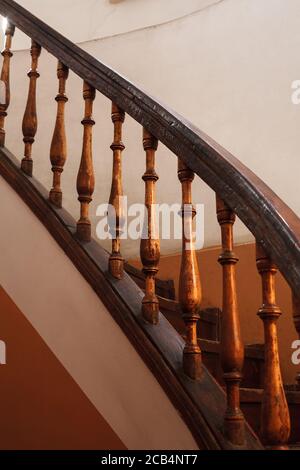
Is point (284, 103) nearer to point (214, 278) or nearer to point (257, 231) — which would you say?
point (214, 278)

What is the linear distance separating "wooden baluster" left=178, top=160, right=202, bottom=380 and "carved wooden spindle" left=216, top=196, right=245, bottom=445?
0.37 feet

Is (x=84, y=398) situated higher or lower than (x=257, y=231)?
lower

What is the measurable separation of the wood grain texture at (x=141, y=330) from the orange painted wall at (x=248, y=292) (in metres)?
1.15

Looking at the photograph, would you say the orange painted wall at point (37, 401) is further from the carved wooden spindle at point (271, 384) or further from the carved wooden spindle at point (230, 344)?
the carved wooden spindle at point (271, 384)

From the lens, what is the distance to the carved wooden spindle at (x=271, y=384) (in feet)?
3.41

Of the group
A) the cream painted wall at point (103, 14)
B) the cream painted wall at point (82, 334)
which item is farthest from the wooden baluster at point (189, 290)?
the cream painted wall at point (103, 14)

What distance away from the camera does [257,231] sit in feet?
3.63

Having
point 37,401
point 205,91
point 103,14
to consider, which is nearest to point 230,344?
point 37,401

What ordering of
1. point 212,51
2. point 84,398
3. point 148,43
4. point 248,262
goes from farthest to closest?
point 148,43 → point 212,51 → point 248,262 → point 84,398

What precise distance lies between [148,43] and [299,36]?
0.95m

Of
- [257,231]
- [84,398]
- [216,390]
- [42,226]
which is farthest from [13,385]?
[257,231]

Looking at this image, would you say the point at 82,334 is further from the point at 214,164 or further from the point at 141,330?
the point at 214,164

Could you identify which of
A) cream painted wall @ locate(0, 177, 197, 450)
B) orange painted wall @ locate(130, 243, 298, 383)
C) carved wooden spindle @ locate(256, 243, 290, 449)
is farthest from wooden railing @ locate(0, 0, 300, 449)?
orange painted wall @ locate(130, 243, 298, 383)

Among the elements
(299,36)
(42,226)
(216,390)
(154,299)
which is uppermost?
(299,36)
